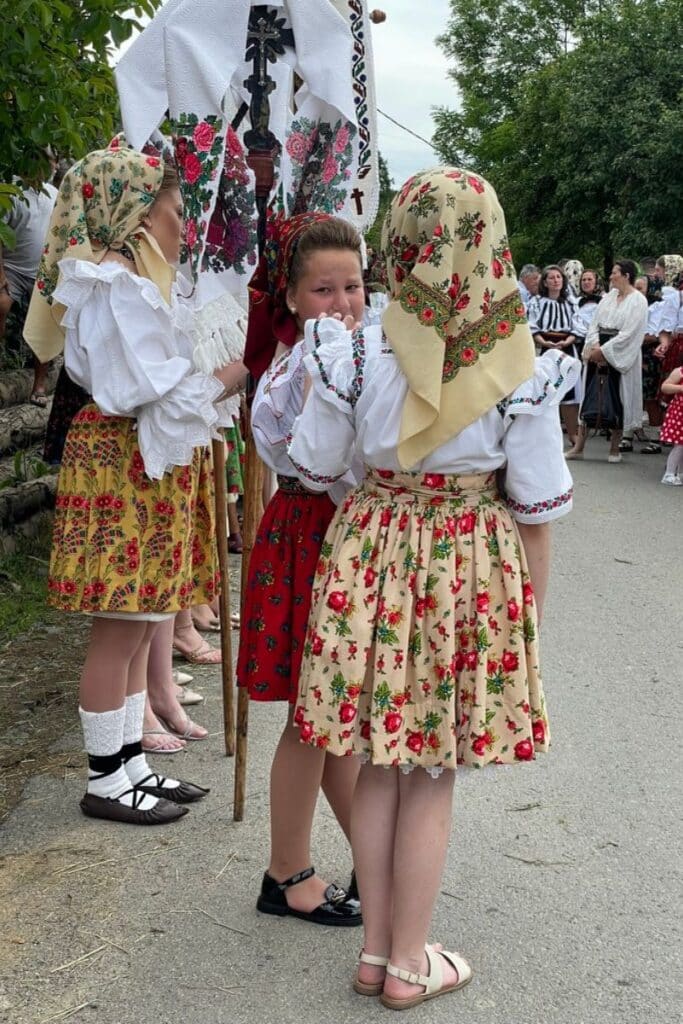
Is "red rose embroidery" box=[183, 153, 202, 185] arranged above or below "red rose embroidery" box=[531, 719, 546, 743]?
above

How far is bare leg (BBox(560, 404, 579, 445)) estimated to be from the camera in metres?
13.3

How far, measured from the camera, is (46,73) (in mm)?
4988

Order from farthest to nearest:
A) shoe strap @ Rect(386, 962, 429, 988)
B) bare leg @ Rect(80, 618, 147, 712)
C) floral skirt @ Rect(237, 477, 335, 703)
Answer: bare leg @ Rect(80, 618, 147, 712) → floral skirt @ Rect(237, 477, 335, 703) → shoe strap @ Rect(386, 962, 429, 988)

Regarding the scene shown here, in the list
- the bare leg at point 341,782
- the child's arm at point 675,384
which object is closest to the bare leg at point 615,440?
the child's arm at point 675,384

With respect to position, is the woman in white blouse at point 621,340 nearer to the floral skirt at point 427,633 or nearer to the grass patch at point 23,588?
the grass patch at point 23,588

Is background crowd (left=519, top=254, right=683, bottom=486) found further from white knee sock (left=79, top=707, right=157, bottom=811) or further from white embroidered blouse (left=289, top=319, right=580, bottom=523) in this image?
white embroidered blouse (left=289, top=319, right=580, bottom=523)

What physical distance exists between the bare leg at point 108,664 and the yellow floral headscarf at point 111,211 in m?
0.95

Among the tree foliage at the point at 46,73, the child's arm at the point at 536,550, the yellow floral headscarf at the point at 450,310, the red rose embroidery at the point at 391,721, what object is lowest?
the red rose embroidery at the point at 391,721

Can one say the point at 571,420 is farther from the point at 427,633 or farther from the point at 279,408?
the point at 427,633

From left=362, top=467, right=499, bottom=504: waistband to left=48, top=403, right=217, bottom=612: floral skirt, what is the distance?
104 centimetres

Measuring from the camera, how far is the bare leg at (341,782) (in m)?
3.19

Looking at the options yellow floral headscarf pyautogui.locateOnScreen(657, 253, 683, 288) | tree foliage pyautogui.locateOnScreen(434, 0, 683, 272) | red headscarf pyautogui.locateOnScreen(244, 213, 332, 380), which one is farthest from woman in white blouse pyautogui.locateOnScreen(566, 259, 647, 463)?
tree foliage pyautogui.locateOnScreen(434, 0, 683, 272)

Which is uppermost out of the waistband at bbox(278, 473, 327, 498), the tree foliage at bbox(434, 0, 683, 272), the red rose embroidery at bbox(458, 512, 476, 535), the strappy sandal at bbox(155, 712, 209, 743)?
the tree foliage at bbox(434, 0, 683, 272)

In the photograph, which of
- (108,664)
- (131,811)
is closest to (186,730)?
(131,811)
